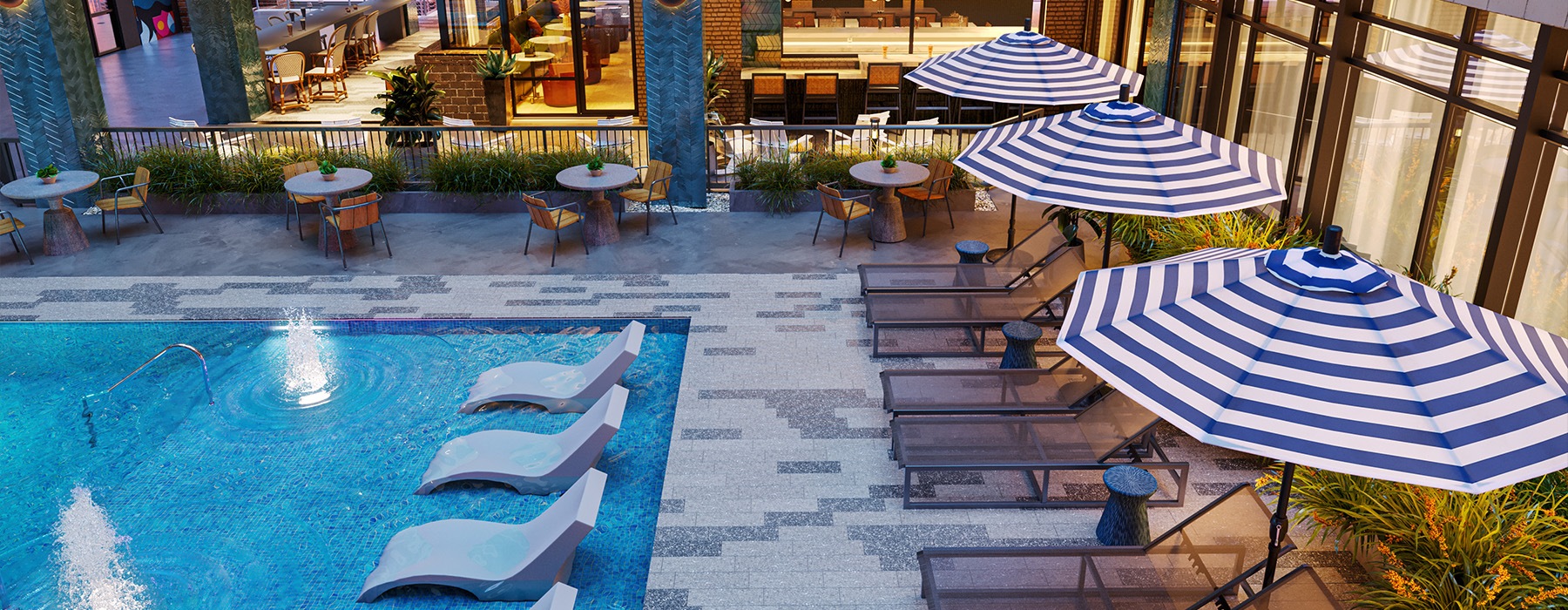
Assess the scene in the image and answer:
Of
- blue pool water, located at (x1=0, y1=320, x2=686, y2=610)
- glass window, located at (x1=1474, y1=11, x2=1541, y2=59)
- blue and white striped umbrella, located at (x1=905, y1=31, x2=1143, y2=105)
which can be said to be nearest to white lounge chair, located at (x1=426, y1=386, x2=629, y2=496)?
blue pool water, located at (x1=0, y1=320, x2=686, y2=610)

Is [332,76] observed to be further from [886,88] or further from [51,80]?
[886,88]

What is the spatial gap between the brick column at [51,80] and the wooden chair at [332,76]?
6486 millimetres

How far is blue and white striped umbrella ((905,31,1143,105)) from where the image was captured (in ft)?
35.2

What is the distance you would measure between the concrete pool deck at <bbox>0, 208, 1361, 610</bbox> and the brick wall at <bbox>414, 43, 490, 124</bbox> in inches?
193

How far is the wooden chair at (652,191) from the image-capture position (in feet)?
40.1

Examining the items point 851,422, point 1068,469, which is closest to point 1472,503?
point 1068,469

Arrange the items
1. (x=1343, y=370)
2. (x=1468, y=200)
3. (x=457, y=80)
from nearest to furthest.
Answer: (x=1343, y=370) < (x=1468, y=200) < (x=457, y=80)

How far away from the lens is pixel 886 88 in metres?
16.5

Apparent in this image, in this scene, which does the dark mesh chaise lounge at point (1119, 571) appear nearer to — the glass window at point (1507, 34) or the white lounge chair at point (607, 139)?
the glass window at point (1507, 34)

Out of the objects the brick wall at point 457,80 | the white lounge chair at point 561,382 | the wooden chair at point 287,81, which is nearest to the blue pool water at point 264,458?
the white lounge chair at point 561,382

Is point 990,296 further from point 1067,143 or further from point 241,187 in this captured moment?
point 241,187

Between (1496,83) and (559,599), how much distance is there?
6.77 meters

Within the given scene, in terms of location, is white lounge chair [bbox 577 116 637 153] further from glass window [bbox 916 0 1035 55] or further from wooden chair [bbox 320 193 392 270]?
glass window [bbox 916 0 1035 55]

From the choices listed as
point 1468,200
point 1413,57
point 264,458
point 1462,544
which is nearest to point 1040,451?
point 1462,544
